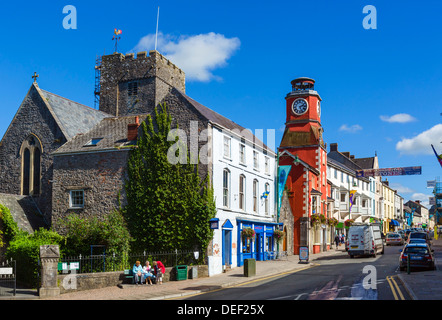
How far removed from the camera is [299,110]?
52.8 metres

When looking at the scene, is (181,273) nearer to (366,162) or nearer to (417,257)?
(417,257)

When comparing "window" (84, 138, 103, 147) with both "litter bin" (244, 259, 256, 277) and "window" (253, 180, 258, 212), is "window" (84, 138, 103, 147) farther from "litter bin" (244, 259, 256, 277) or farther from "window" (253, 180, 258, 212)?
"litter bin" (244, 259, 256, 277)

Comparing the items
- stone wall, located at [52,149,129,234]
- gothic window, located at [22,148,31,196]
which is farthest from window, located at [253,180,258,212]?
gothic window, located at [22,148,31,196]

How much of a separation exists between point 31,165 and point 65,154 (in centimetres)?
493

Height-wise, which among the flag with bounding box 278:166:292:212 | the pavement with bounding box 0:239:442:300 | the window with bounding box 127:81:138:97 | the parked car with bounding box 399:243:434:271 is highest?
the window with bounding box 127:81:138:97

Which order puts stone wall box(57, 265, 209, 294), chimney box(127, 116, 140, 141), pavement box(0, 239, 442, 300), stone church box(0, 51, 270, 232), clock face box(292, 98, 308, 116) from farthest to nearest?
clock face box(292, 98, 308, 116), chimney box(127, 116, 140, 141), stone church box(0, 51, 270, 232), stone wall box(57, 265, 209, 294), pavement box(0, 239, 442, 300)

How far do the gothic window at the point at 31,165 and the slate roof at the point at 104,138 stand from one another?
A: 3701 mm

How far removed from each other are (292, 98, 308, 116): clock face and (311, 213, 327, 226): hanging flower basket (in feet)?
38.0

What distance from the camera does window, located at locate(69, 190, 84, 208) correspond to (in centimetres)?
3137

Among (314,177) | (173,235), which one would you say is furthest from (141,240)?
(314,177)

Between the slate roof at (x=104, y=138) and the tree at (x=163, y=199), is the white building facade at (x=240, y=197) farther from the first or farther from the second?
the slate roof at (x=104, y=138)

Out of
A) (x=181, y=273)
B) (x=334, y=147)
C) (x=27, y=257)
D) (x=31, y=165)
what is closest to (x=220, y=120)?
(x=181, y=273)

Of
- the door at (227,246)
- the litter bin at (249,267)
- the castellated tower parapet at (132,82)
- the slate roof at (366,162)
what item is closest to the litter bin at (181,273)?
the litter bin at (249,267)
